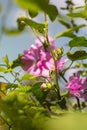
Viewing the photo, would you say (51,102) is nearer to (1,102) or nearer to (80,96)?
(80,96)

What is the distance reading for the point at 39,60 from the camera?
1.31m

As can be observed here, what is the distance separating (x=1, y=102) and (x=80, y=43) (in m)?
0.94

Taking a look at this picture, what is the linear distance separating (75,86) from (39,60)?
217mm

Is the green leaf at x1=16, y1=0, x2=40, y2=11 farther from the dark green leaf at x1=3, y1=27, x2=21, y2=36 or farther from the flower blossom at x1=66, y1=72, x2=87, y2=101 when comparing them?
the flower blossom at x1=66, y1=72, x2=87, y2=101

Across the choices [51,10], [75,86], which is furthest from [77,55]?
[51,10]

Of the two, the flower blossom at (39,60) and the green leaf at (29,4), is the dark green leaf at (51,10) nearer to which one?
the green leaf at (29,4)

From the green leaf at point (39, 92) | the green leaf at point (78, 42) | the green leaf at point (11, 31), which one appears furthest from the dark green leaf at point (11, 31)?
the green leaf at point (39, 92)

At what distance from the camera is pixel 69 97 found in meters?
1.41

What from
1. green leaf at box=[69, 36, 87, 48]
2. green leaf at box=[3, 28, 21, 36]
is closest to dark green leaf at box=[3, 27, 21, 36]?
green leaf at box=[3, 28, 21, 36]

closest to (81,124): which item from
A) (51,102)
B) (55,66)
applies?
(55,66)

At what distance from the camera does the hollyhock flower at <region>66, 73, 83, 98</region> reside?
1.40 metres

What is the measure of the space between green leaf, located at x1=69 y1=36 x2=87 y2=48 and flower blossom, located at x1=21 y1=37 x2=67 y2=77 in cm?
7

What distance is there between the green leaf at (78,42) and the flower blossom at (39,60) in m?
→ 0.07

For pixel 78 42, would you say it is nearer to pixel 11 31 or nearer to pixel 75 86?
pixel 75 86
